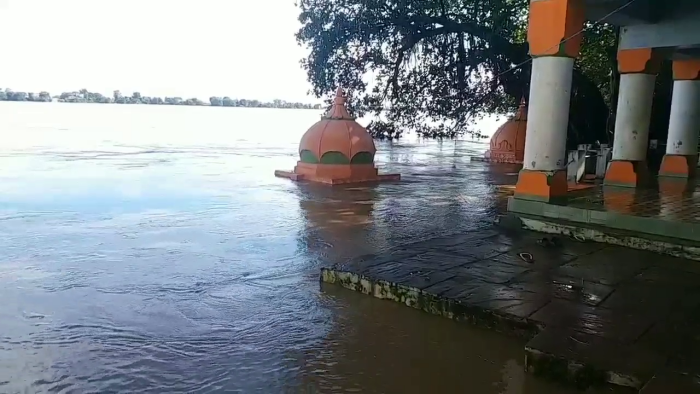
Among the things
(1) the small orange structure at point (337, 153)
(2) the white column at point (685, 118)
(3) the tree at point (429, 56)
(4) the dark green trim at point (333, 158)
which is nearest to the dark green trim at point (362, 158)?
(1) the small orange structure at point (337, 153)

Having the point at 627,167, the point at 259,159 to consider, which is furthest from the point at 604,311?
the point at 259,159

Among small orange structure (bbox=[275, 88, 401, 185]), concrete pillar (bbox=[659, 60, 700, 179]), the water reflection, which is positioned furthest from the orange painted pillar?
small orange structure (bbox=[275, 88, 401, 185])

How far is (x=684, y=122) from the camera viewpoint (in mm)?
9867

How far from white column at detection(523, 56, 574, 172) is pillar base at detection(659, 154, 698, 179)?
4.62 meters

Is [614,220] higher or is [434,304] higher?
[614,220]

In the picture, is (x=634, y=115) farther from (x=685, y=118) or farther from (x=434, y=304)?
(x=434, y=304)

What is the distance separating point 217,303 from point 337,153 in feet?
26.7

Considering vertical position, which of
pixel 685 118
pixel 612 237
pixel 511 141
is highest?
pixel 685 118

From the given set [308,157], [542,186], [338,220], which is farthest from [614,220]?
[308,157]

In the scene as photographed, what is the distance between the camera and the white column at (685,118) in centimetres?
973

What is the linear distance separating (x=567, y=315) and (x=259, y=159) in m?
13.5

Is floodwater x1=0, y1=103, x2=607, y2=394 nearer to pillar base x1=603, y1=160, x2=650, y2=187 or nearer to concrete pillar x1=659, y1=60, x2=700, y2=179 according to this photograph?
pillar base x1=603, y1=160, x2=650, y2=187

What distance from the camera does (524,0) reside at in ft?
47.3

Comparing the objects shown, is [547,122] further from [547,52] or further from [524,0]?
[524,0]
